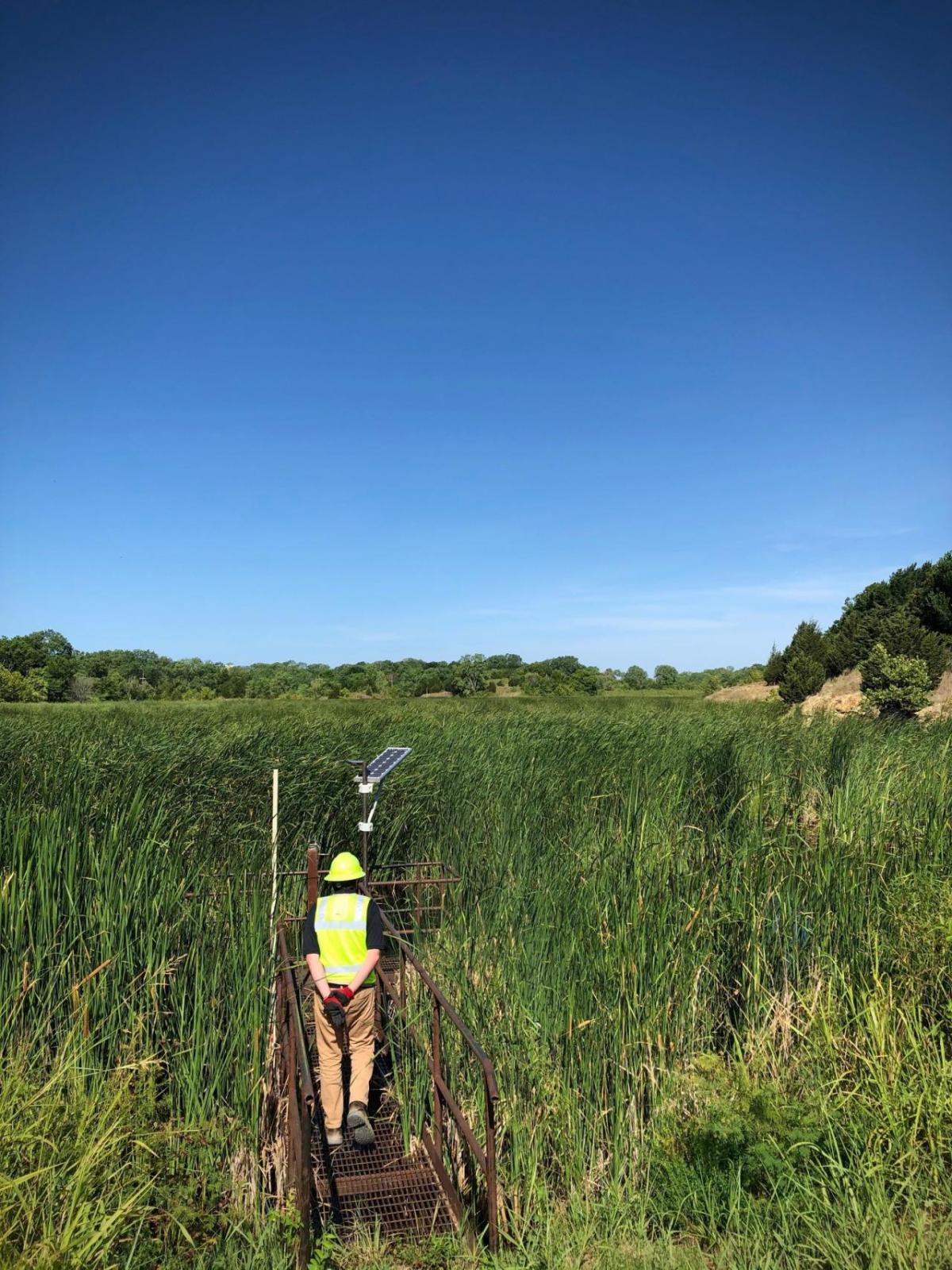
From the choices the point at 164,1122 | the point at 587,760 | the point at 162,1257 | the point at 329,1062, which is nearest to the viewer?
the point at 162,1257

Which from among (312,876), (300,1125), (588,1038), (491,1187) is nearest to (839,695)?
(312,876)

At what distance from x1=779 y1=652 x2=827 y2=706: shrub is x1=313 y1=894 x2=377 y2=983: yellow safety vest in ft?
96.3

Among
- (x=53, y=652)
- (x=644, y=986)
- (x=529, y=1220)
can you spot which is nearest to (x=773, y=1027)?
(x=644, y=986)

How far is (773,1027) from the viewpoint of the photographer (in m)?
4.83

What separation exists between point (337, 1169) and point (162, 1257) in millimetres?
1076

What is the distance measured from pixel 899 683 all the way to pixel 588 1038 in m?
22.9

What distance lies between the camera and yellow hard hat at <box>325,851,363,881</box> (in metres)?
4.88

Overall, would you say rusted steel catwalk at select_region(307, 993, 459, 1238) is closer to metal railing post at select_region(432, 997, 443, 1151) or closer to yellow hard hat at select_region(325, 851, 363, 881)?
metal railing post at select_region(432, 997, 443, 1151)

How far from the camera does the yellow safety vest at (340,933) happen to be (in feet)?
15.8

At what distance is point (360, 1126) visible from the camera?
462cm

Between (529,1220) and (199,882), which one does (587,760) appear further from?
(529,1220)

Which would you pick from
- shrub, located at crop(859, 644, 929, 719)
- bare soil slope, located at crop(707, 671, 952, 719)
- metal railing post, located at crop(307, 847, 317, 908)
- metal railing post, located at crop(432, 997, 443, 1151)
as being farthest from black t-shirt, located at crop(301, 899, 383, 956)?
shrub, located at crop(859, 644, 929, 719)

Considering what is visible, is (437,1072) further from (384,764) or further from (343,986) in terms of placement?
(384,764)

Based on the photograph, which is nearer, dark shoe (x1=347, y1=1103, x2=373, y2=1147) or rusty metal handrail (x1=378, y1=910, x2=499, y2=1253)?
rusty metal handrail (x1=378, y1=910, x2=499, y2=1253)
